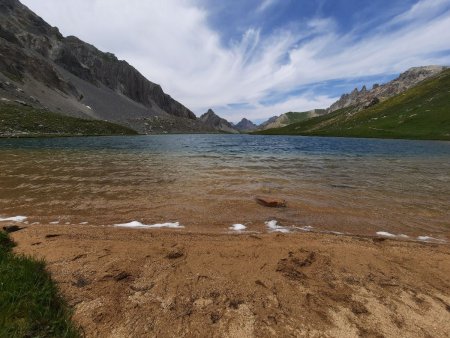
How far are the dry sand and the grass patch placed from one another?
0.31 m

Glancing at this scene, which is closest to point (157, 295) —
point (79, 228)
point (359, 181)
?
point (79, 228)

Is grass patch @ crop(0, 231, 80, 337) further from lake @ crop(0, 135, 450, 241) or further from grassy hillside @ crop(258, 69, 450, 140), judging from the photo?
grassy hillside @ crop(258, 69, 450, 140)

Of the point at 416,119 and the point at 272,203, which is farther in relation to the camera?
the point at 416,119

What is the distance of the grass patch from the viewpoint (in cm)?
412

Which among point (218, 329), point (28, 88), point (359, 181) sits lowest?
point (359, 181)

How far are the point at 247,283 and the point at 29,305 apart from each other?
13.4 feet

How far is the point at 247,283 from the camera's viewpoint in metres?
6.24

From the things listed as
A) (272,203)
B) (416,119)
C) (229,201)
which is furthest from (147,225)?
(416,119)

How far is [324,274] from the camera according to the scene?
6773 millimetres

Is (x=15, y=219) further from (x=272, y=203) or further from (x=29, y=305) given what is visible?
(x=272, y=203)

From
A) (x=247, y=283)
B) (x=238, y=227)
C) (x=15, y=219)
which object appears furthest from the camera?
(x=15, y=219)

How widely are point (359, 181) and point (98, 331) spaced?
65.7 ft

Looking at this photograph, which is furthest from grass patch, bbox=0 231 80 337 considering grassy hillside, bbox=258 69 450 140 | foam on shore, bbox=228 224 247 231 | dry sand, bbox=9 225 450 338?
grassy hillside, bbox=258 69 450 140

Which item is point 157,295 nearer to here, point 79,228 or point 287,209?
point 79,228
